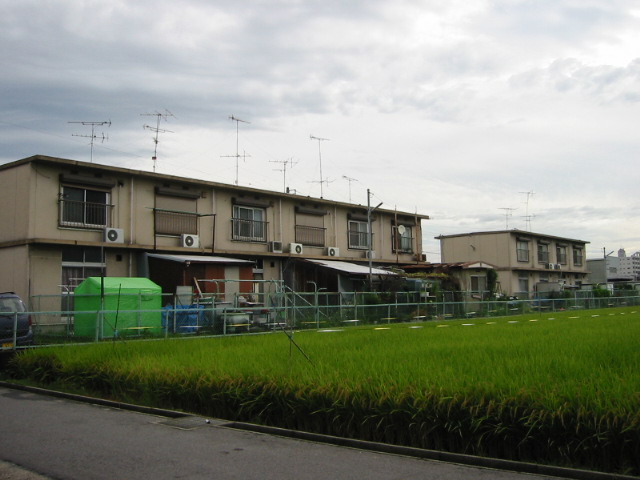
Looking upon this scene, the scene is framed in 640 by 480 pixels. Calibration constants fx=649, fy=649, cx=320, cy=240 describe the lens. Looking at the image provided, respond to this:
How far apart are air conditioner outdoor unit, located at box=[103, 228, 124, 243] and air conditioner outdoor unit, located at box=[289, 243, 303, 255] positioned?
929 cm

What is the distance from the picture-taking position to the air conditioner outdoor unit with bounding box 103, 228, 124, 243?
24.6 meters

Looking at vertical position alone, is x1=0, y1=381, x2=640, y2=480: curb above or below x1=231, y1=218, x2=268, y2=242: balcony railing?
below

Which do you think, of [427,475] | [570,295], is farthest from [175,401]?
[570,295]

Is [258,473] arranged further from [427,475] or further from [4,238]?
[4,238]

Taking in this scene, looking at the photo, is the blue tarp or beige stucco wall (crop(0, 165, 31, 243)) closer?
the blue tarp

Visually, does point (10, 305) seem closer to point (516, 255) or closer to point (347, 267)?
point (347, 267)

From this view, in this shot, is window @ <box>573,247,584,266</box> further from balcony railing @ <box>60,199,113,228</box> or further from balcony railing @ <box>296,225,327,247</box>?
balcony railing @ <box>60,199,113,228</box>

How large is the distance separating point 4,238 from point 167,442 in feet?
62.5

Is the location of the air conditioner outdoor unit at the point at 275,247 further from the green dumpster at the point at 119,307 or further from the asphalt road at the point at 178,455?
the asphalt road at the point at 178,455

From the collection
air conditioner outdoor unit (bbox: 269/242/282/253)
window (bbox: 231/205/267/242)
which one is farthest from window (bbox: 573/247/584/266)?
window (bbox: 231/205/267/242)

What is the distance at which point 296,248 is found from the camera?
32.4m

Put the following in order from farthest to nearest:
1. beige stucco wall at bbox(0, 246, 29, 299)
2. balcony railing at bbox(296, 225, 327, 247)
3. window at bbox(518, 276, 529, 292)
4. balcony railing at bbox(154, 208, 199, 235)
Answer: window at bbox(518, 276, 529, 292) → balcony railing at bbox(296, 225, 327, 247) → balcony railing at bbox(154, 208, 199, 235) → beige stucco wall at bbox(0, 246, 29, 299)

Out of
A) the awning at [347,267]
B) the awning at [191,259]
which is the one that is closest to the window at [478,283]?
the awning at [347,267]

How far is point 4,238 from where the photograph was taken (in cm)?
2381
